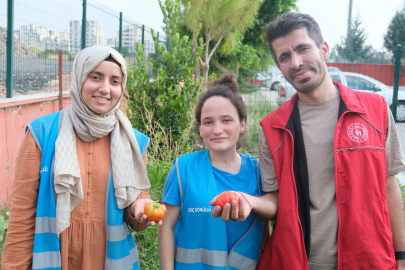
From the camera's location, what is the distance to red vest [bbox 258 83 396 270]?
182cm

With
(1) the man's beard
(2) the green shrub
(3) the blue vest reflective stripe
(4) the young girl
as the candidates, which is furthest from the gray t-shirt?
(2) the green shrub

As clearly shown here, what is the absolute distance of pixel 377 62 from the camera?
7.98 meters

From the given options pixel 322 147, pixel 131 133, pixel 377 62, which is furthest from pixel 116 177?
pixel 377 62

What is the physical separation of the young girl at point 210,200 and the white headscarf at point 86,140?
0.25 metres

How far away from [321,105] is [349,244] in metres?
0.80

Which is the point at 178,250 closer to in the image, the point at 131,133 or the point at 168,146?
the point at 131,133

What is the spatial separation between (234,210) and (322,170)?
593mm

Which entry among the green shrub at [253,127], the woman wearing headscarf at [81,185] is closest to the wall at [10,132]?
the woman wearing headscarf at [81,185]

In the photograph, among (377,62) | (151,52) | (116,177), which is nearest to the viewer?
(116,177)

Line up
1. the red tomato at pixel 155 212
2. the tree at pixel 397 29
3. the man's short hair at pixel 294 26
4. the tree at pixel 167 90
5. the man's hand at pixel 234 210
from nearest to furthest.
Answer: the man's hand at pixel 234 210 < the red tomato at pixel 155 212 < the man's short hair at pixel 294 26 < the tree at pixel 167 90 < the tree at pixel 397 29

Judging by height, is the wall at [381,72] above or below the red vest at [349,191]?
above

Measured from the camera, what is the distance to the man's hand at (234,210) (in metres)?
1.70

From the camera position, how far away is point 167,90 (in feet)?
19.1

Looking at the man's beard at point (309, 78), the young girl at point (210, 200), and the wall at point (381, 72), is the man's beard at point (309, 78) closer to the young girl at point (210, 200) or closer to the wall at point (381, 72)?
the young girl at point (210, 200)
